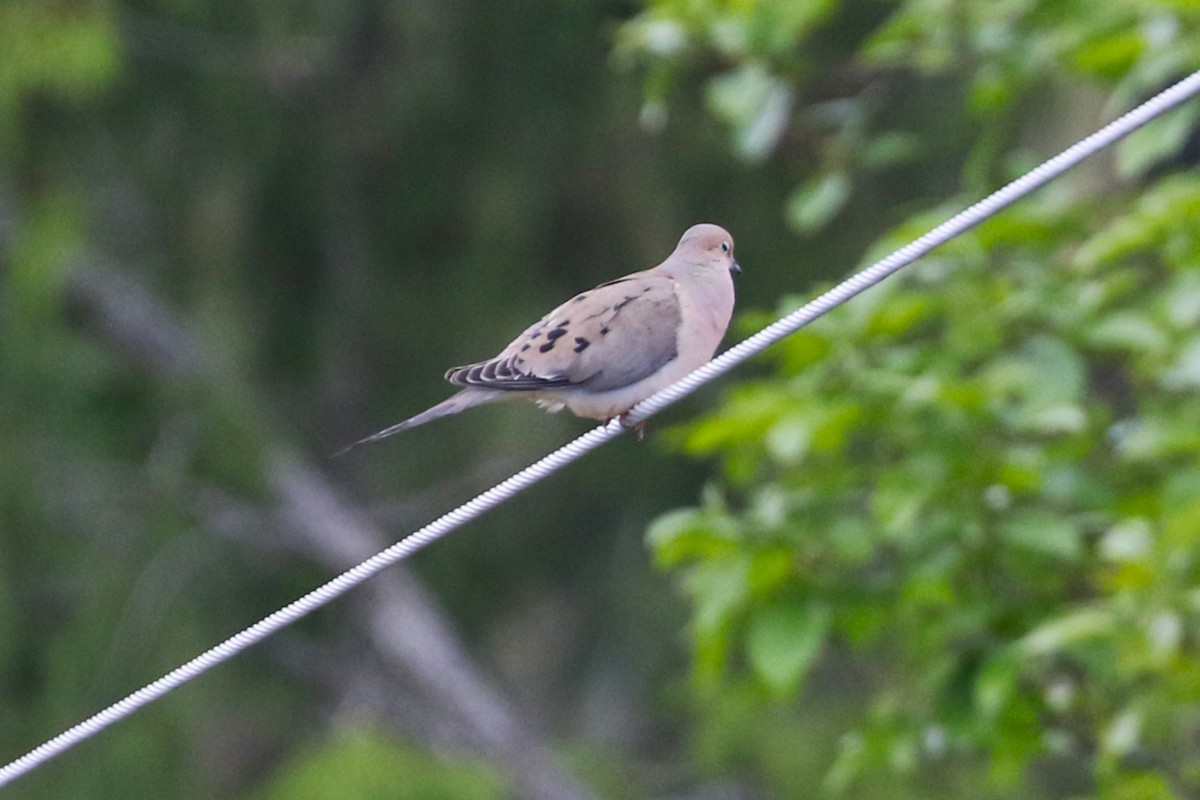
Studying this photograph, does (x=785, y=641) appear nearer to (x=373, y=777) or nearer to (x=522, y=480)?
(x=522, y=480)

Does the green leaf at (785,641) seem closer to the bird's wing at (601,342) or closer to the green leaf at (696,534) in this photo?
the green leaf at (696,534)

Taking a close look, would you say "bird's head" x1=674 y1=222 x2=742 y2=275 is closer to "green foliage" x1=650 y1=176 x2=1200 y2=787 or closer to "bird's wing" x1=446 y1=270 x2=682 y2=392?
"bird's wing" x1=446 y1=270 x2=682 y2=392

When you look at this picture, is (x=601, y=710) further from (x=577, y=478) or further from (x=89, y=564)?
(x=89, y=564)

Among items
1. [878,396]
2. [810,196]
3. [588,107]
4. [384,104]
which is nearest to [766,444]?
[878,396]

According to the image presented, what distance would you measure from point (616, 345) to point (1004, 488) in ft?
2.82

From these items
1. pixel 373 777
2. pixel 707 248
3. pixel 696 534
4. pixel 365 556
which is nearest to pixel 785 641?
pixel 696 534

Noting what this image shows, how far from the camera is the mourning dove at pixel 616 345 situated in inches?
147

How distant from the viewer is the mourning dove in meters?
3.73

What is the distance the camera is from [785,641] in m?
3.65

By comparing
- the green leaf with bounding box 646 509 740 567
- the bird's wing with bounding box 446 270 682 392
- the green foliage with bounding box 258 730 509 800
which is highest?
the bird's wing with bounding box 446 270 682 392

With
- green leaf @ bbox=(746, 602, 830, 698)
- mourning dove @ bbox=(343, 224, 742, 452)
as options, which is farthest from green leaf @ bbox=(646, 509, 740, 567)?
mourning dove @ bbox=(343, 224, 742, 452)

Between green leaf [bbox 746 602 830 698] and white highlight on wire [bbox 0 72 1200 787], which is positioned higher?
white highlight on wire [bbox 0 72 1200 787]

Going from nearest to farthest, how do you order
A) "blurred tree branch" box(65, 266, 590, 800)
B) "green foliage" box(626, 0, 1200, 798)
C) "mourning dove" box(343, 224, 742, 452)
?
"green foliage" box(626, 0, 1200, 798), "mourning dove" box(343, 224, 742, 452), "blurred tree branch" box(65, 266, 590, 800)

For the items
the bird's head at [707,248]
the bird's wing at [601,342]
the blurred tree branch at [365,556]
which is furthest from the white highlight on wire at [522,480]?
the blurred tree branch at [365,556]
